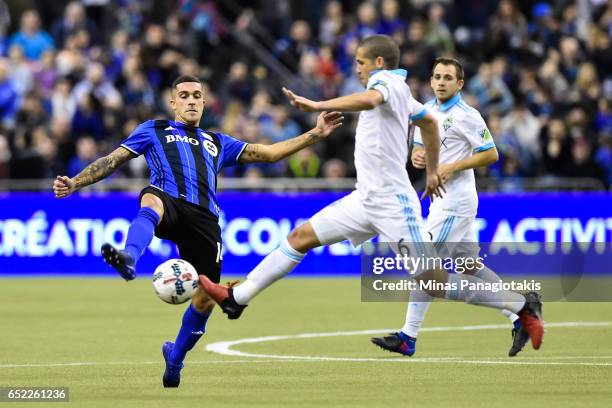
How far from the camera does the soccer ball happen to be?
9.72 metres

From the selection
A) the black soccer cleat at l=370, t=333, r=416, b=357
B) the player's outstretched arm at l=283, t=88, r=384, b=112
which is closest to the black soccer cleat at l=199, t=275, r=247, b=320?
the player's outstretched arm at l=283, t=88, r=384, b=112

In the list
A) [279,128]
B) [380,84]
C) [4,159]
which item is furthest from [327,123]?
[4,159]

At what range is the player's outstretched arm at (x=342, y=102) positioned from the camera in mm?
9445

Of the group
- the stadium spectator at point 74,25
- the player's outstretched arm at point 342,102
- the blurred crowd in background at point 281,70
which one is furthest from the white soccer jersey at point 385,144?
the stadium spectator at point 74,25

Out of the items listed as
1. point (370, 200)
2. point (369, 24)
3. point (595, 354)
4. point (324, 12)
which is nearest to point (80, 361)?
point (370, 200)

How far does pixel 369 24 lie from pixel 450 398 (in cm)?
1658

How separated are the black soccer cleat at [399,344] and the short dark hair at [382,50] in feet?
8.17

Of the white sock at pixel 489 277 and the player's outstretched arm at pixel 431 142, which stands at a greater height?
the player's outstretched arm at pixel 431 142

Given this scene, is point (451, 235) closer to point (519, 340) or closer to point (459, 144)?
point (459, 144)

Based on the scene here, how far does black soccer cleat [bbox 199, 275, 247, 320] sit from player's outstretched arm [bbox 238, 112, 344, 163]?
1.28 m

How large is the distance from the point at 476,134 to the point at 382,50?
198 centimetres

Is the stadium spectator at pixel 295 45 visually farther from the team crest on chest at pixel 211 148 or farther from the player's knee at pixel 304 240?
the player's knee at pixel 304 240

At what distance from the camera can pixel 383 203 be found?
10.4 metres

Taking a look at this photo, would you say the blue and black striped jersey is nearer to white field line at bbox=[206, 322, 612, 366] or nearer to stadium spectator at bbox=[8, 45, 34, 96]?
white field line at bbox=[206, 322, 612, 366]
